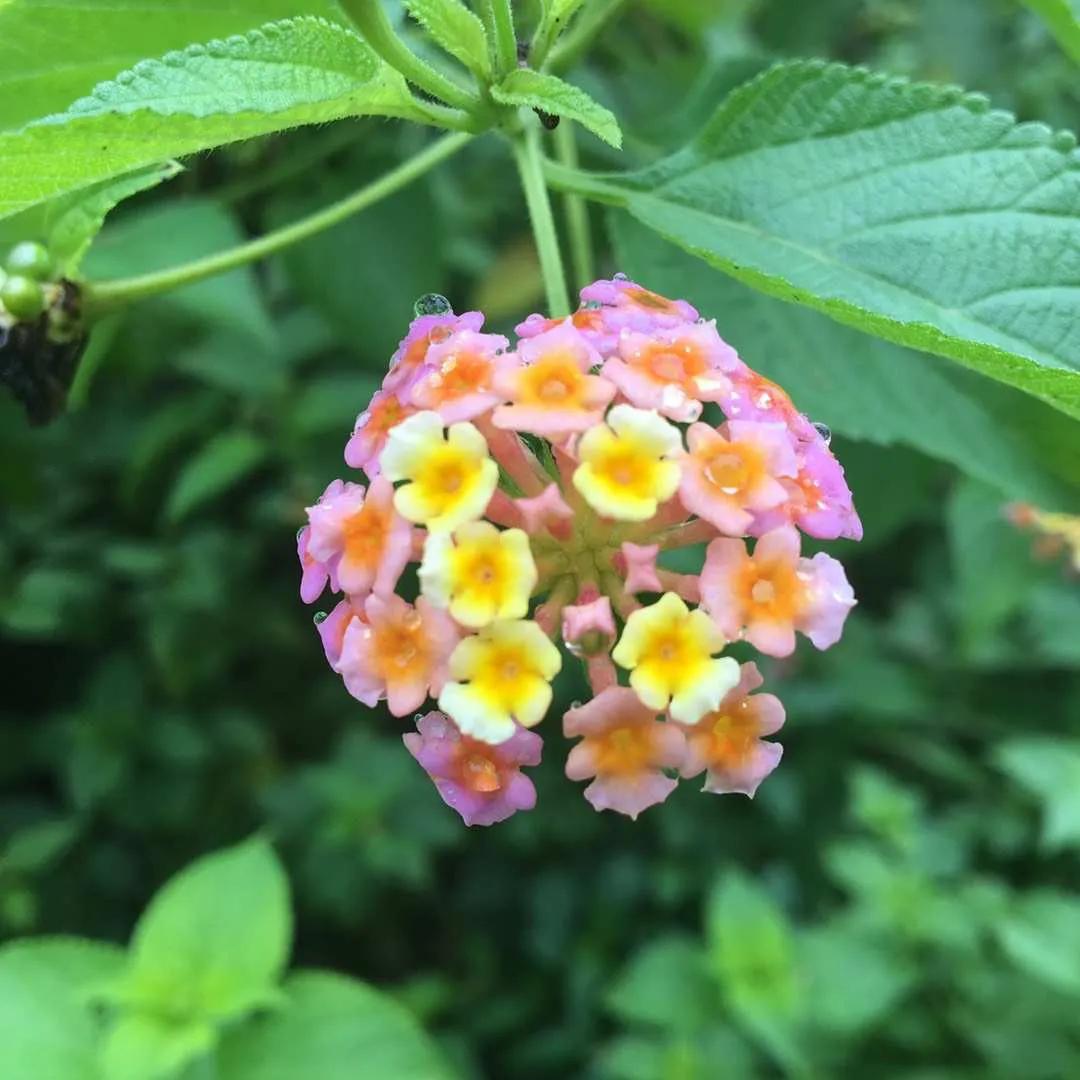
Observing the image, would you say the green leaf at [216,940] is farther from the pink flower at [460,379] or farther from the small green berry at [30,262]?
the pink flower at [460,379]

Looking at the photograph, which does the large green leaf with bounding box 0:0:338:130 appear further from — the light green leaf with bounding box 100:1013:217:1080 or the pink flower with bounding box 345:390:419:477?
the light green leaf with bounding box 100:1013:217:1080

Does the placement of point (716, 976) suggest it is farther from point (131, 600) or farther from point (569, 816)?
point (131, 600)

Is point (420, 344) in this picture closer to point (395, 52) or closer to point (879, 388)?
point (395, 52)

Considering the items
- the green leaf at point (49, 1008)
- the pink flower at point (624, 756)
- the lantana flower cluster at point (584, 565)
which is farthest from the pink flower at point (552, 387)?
the green leaf at point (49, 1008)

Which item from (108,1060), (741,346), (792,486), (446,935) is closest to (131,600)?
(108,1060)

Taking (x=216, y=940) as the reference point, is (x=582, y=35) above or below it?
above

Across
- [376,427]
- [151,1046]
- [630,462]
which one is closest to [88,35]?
[376,427]

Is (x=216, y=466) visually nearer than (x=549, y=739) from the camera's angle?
Yes
